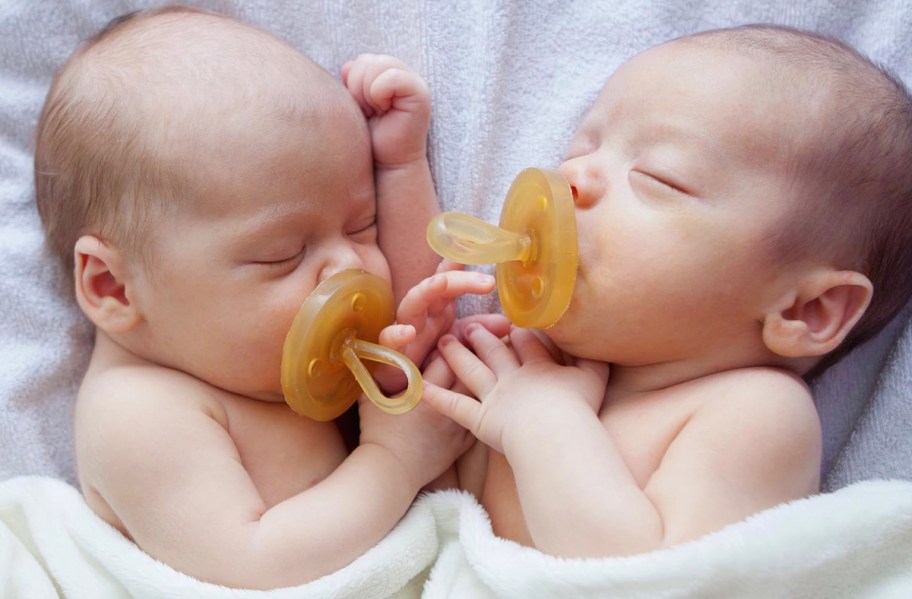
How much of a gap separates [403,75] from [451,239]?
46cm

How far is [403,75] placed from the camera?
1688 mm

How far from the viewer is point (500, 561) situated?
139 cm

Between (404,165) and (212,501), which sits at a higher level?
(404,165)

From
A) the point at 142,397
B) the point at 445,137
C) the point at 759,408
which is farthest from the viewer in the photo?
the point at 445,137

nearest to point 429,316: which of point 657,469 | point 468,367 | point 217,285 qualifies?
point 468,367

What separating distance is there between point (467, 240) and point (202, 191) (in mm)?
417

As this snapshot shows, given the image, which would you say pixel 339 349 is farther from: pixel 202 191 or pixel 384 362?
pixel 202 191

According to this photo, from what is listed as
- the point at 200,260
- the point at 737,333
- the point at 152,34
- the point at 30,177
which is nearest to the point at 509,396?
the point at 737,333

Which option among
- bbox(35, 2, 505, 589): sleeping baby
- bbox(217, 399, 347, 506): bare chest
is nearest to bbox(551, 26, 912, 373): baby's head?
bbox(35, 2, 505, 589): sleeping baby

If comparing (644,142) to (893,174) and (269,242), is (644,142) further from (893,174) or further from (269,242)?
(269,242)

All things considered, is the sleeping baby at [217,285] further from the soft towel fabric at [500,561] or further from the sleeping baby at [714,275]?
the sleeping baby at [714,275]

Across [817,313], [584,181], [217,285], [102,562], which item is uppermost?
[584,181]

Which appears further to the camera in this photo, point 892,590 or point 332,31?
point 332,31

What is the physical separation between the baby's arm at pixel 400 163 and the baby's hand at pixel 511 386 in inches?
7.3
